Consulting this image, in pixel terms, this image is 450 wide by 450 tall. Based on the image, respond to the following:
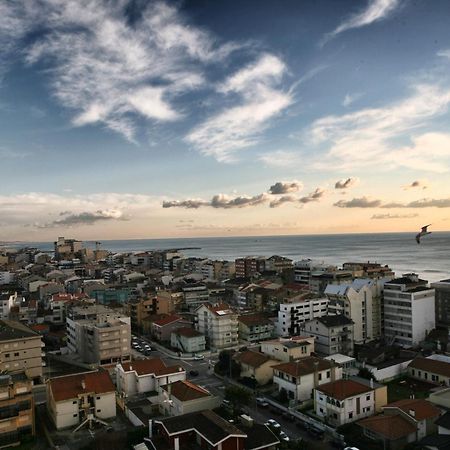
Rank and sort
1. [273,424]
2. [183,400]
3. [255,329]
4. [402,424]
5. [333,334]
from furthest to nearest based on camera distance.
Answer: [255,329] < [333,334] < [183,400] < [273,424] < [402,424]

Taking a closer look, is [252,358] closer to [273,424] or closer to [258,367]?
[258,367]

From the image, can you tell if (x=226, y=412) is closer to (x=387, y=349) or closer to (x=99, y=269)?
(x=387, y=349)

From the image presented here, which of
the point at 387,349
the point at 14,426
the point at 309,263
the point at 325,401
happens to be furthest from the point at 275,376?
the point at 309,263

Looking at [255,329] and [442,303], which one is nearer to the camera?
[255,329]

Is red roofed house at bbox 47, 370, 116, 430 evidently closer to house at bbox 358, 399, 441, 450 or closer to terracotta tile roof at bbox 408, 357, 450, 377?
house at bbox 358, 399, 441, 450

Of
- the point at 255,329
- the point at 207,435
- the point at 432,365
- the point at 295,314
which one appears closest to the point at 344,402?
the point at 207,435

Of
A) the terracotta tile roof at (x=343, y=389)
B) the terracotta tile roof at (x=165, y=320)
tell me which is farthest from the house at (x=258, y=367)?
the terracotta tile roof at (x=165, y=320)
